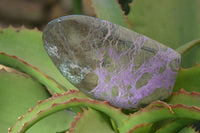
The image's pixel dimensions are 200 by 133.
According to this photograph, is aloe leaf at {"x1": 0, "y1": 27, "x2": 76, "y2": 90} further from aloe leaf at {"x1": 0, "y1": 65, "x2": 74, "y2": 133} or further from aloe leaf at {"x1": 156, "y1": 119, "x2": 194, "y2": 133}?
aloe leaf at {"x1": 156, "y1": 119, "x2": 194, "y2": 133}

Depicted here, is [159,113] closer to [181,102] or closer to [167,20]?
[181,102]

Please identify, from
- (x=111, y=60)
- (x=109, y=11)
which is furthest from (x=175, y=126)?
(x=109, y=11)

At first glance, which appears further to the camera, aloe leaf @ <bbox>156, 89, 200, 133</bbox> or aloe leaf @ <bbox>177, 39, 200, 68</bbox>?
aloe leaf @ <bbox>177, 39, 200, 68</bbox>

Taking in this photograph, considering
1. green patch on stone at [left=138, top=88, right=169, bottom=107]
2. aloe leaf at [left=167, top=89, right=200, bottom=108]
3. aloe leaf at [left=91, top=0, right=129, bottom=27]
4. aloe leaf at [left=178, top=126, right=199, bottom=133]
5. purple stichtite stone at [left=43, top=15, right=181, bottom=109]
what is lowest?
aloe leaf at [left=178, top=126, right=199, bottom=133]

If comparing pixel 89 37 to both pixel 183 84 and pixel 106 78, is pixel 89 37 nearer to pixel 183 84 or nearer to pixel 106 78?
pixel 106 78

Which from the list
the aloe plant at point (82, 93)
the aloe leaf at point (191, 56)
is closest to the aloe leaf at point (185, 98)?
the aloe plant at point (82, 93)

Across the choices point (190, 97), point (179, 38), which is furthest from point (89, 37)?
point (179, 38)

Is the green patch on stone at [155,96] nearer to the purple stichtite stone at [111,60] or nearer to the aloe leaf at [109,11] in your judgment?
the purple stichtite stone at [111,60]

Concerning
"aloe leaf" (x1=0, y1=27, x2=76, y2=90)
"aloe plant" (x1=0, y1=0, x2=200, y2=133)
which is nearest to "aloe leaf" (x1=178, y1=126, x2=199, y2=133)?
"aloe plant" (x1=0, y1=0, x2=200, y2=133)

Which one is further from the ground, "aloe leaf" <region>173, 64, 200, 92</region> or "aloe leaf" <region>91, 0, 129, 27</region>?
"aloe leaf" <region>91, 0, 129, 27</region>
